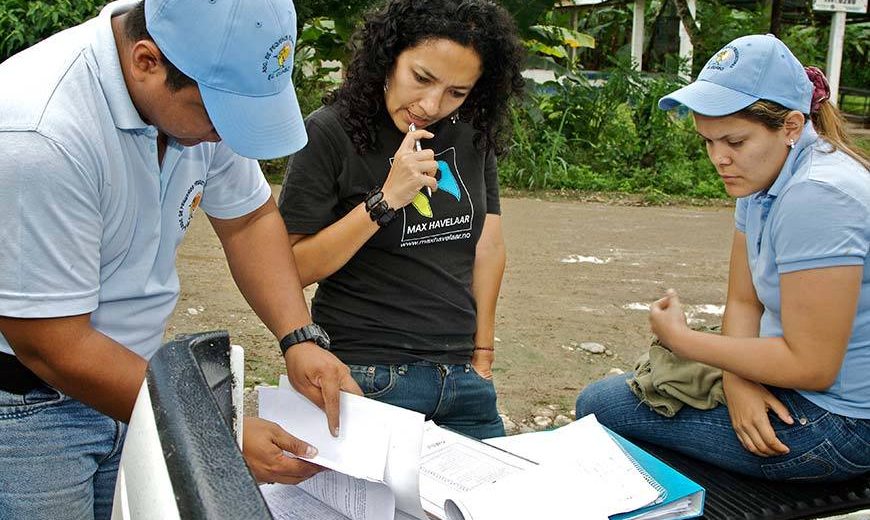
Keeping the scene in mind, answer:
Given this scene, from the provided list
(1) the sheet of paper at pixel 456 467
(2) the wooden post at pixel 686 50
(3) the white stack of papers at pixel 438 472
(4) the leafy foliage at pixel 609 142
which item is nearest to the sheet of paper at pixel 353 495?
(3) the white stack of papers at pixel 438 472

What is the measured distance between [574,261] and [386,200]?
465 centimetres

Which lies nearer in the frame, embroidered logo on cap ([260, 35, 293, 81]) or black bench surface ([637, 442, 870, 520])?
embroidered logo on cap ([260, 35, 293, 81])

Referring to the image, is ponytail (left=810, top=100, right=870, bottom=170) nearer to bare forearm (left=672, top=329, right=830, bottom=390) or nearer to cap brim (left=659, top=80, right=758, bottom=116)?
cap brim (left=659, top=80, right=758, bottom=116)

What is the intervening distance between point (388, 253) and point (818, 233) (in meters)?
1.07

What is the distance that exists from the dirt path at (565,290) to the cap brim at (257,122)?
2.47m

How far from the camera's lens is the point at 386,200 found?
2207 mm

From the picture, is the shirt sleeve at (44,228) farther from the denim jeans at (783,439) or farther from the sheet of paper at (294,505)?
the denim jeans at (783,439)

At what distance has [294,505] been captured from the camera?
69.8 inches

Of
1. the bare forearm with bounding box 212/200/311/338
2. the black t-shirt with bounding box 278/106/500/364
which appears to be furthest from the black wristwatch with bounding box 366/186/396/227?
the bare forearm with bounding box 212/200/311/338

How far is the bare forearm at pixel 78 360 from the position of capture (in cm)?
155

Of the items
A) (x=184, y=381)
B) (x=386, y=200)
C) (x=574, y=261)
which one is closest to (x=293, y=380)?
(x=386, y=200)

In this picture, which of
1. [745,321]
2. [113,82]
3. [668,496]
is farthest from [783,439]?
[113,82]

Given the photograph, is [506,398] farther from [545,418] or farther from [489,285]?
[489,285]

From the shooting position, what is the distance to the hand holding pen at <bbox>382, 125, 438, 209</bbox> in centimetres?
220
